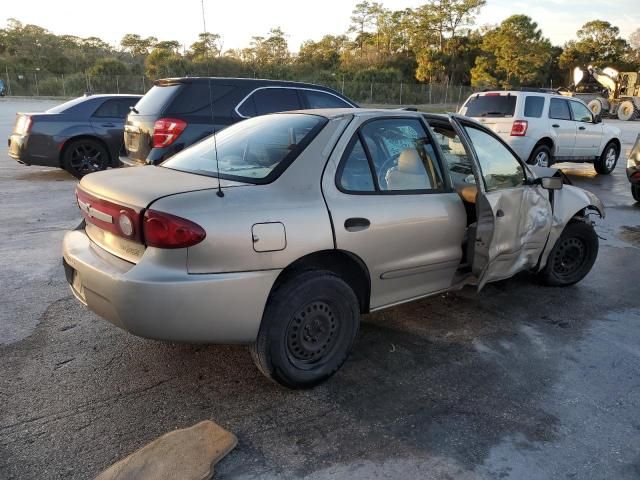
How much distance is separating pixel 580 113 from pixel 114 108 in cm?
976

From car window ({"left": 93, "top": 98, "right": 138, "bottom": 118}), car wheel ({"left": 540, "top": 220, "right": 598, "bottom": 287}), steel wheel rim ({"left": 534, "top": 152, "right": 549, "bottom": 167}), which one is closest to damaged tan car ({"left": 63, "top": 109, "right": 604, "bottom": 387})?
car wheel ({"left": 540, "top": 220, "right": 598, "bottom": 287})

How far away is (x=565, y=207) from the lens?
4734mm

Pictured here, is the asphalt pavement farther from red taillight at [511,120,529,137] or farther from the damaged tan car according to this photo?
red taillight at [511,120,529,137]

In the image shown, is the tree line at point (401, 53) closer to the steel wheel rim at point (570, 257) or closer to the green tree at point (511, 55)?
the green tree at point (511, 55)

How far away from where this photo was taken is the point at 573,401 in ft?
10.2

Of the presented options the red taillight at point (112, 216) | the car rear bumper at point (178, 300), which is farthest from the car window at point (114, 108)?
the car rear bumper at point (178, 300)

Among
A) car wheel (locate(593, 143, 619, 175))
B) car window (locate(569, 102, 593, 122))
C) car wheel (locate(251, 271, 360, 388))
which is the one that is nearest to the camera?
car wheel (locate(251, 271, 360, 388))

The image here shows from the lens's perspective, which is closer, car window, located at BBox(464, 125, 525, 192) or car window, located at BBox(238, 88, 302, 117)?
car window, located at BBox(464, 125, 525, 192)

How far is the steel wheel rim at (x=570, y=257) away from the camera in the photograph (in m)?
4.94

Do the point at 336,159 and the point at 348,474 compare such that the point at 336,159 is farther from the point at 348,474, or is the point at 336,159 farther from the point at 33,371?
the point at 33,371

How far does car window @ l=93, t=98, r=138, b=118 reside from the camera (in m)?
9.78

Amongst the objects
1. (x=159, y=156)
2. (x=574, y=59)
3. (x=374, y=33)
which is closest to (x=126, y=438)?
(x=159, y=156)

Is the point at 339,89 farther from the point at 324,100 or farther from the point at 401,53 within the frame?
the point at 324,100

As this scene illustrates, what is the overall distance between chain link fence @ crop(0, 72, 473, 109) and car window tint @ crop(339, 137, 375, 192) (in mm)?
43142
